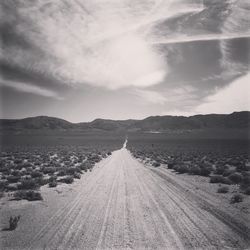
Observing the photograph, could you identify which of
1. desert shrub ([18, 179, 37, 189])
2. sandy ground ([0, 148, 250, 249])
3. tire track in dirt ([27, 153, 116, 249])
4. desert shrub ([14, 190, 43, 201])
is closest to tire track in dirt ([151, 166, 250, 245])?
sandy ground ([0, 148, 250, 249])

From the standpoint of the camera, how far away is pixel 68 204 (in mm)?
11055

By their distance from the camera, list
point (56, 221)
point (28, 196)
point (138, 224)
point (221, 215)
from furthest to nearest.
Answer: point (28, 196) < point (221, 215) < point (56, 221) < point (138, 224)

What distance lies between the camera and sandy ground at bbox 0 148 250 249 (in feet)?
22.7

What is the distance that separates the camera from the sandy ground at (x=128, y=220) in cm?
693

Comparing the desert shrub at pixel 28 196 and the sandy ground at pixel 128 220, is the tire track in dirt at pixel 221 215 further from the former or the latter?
the desert shrub at pixel 28 196

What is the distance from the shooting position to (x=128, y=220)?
347 inches

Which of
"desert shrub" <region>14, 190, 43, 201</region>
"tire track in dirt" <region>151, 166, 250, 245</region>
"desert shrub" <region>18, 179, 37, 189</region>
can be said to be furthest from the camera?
"desert shrub" <region>18, 179, 37, 189</region>

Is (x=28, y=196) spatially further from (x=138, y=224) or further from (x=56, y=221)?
(x=138, y=224)

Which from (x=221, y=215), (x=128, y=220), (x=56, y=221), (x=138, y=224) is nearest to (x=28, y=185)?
(x=56, y=221)

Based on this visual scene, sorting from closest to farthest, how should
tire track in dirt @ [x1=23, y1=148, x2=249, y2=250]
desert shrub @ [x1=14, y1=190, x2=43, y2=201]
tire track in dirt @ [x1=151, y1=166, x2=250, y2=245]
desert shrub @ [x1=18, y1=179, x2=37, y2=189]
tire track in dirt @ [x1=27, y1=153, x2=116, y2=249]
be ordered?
tire track in dirt @ [x1=23, y1=148, x2=249, y2=250] → tire track in dirt @ [x1=27, y1=153, x2=116, y2=249] → tire track in dirt @ [x1=151, y1=166, x2=250, y2=245] → desert shrub @ [x1=14, y1=190, x2=43, y2=201] → desert shrub @ [x1=18, y1=179, x2=37, y2=189]

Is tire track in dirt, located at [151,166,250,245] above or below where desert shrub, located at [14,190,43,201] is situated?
below

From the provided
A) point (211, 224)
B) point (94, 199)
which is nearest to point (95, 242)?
point (211, 224)

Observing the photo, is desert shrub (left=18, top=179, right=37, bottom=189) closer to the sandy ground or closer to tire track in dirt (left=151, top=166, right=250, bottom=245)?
the sandy ground

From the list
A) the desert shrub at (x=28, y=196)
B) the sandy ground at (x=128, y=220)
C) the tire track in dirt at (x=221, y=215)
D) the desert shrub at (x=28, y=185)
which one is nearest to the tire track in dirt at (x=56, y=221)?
the sandy ground at (x=128, y=220)
